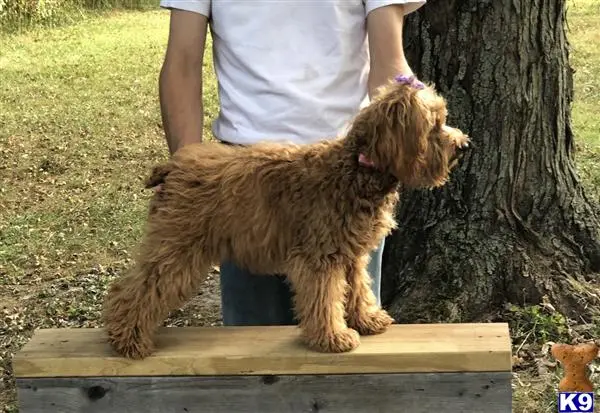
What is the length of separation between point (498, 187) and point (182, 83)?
6.52 ft

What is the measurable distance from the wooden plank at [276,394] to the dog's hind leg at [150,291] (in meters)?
0.14

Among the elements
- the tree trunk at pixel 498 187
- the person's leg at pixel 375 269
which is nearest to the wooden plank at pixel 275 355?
the person's leg at pixel 375 269

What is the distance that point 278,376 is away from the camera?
289cm

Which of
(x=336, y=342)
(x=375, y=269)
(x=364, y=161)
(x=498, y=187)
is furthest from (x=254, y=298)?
(x=498, y=187)

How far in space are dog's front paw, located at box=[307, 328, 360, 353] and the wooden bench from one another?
2cm

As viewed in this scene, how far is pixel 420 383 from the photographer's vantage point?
2854mm

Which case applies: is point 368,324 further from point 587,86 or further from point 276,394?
point 587,86

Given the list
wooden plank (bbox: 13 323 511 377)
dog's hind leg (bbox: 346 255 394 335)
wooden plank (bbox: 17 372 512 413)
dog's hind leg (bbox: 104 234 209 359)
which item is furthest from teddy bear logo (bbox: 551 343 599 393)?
dog's hind leg (bbox: 104 234 209 359)

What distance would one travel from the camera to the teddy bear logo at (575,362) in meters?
3.62

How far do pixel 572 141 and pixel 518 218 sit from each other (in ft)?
1.92

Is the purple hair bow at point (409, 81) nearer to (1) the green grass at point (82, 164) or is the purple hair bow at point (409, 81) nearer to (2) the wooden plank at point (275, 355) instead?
(2) the wooden plank at point (275, 355)

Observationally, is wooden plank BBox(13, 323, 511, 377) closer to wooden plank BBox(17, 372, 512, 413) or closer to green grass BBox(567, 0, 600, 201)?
wooden plank BBox(17, 372, 512, 413)

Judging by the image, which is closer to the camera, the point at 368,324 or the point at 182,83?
the point at 368,324

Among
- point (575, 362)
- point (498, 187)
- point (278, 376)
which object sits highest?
point (498, 187)
